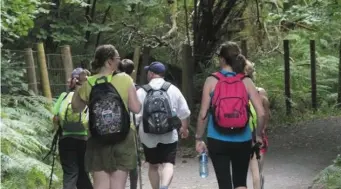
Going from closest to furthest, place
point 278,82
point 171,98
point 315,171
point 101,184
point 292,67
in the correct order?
point 101,184 → point 171,98 → point 315,171 → point 278,82 → point 292,67

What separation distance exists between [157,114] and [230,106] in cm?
154

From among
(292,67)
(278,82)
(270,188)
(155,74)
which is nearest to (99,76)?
(155,74)

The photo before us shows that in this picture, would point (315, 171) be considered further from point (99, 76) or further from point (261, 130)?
point (99, 76)

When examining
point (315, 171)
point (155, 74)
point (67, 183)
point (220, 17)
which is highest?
point (220, 17)

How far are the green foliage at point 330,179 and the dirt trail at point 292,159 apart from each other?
2.06 feet

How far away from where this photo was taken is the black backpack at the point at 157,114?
6598mm

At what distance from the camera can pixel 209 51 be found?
55.3ft

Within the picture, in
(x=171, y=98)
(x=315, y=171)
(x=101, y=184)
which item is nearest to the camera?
(x=101, y=184)

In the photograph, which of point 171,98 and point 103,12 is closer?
point 171,98

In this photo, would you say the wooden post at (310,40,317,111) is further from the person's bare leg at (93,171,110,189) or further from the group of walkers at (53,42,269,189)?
the person's bare leg at (93,171,110,189)

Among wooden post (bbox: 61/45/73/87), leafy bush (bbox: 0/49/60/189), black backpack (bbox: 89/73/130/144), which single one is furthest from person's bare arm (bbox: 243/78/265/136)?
wooden post (bbox: 61/45/73/87)

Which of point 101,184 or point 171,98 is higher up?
point 171,98

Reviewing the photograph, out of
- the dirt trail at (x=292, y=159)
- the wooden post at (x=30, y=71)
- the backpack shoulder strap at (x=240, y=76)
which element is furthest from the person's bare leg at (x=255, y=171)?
the wooden post at (x=30, y=71)

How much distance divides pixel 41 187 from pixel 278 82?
1191 centimetres
